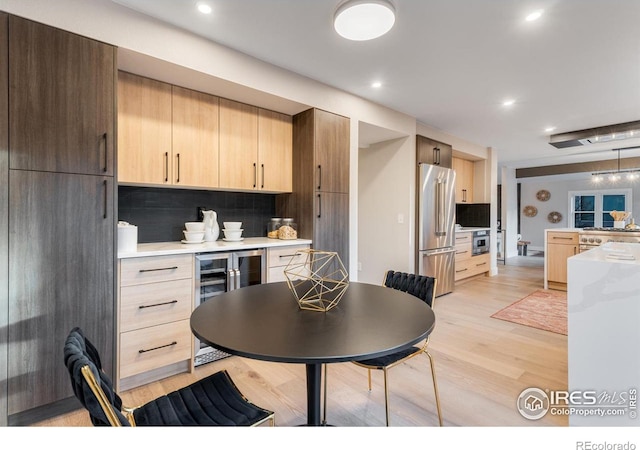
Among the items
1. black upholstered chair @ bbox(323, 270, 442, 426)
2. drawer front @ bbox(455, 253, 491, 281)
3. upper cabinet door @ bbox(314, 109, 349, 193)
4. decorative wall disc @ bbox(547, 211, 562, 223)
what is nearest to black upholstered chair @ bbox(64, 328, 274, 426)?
black upholstered chair @ bbox(323, 270, 442, 426)

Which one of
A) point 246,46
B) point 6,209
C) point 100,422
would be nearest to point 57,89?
point 6,209

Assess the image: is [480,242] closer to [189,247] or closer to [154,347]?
[189,247]

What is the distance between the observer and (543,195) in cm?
998

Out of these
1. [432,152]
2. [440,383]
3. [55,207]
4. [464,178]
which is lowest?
[440,383]

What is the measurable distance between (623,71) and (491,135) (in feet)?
7.27

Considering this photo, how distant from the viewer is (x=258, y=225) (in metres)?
3.30

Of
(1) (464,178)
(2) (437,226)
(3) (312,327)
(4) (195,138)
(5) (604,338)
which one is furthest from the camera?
(1) (464,178)

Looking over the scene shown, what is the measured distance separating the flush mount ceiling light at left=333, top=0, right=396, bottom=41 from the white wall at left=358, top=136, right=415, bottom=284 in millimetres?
2327

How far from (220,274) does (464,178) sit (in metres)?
5.06

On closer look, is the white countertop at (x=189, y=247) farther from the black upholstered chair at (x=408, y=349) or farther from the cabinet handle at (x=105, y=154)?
the black upholstered chair at (x=408, y=349)

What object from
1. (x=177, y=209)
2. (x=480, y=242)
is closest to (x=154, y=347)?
(x=177, y=209)

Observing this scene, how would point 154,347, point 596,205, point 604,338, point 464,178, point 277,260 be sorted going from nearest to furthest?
point 604,338 < point 154,347 < point 277,260 < point 464,178 < point 596,205

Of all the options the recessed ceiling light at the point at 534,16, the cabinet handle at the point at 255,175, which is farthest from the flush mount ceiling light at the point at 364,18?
the cabinet handle at the point at 255,175
